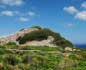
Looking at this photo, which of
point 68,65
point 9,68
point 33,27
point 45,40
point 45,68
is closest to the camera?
point 9,68

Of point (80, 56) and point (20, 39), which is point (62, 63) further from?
point (20, 39)

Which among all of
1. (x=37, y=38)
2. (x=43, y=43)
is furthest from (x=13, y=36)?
(x=43, y=43)

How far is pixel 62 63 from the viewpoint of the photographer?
44.2m

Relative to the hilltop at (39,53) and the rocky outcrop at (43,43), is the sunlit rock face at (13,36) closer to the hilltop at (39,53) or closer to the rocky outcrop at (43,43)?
the hilltop at (39,53)

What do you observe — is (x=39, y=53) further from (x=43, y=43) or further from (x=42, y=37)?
(x=42, y=37)

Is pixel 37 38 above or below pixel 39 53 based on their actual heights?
above

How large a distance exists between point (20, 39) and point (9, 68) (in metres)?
40.2

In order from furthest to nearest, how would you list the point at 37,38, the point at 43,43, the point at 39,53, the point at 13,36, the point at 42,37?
the point at 13,36 < the point at 42,37 < the point at 37,38 < the point at 43,43 < the point at 39,53

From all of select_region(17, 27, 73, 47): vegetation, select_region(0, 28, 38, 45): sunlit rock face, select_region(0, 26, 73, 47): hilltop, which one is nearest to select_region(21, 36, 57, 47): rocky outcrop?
select_region(0, 26, 73, 47): hilltop

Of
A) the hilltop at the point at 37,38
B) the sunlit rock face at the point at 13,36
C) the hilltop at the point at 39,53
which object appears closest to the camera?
the hilltop at the point at 39,53

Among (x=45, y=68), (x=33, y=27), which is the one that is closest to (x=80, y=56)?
(x=45, y=68)

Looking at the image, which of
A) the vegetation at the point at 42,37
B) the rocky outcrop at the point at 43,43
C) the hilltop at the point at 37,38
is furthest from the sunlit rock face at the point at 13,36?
the rocky outcrop at the point at 43,43

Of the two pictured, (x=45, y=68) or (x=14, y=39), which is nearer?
(x=45, y=68)

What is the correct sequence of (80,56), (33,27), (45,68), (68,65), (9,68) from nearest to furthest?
(9,68), (45,68), (68,65), (80,56), (33,27)
